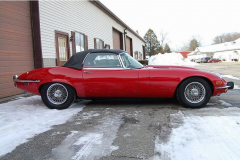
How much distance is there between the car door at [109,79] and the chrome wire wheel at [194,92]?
42.5 inches

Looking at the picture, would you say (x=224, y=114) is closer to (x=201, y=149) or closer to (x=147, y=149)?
(x=201, y=149)

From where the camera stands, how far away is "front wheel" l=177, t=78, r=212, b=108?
12.9 feet

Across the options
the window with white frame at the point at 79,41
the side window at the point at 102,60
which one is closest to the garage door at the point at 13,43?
the side window at the point at 102,60

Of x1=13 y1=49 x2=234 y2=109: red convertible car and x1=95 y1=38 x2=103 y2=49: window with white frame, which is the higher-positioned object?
x1=95 y1=38 x2=103 y2=49: window with white frame

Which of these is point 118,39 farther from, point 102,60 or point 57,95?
point 57,95

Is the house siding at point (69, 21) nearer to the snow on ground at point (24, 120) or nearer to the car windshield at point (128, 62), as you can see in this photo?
the snow on ground at point (24, 120)

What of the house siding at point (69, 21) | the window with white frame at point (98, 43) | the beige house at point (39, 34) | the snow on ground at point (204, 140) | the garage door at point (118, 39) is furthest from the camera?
the garage door at point (118, 39)

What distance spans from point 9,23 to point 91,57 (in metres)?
3.50

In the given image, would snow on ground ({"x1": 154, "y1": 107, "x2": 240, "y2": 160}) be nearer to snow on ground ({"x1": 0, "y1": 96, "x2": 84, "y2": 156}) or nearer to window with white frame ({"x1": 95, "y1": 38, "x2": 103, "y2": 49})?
snow on ground ({"x1": 0, "y1": 96, "x2": 84, "y2": 156})

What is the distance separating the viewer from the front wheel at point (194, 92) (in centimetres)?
392

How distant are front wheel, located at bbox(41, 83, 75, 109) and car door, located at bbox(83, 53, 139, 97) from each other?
1.27 feet

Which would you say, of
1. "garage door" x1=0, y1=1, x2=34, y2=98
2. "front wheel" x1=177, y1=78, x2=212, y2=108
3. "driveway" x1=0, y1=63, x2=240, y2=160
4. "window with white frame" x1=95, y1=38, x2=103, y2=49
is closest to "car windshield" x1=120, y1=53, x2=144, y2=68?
"driveway" x1=0, y1=63, x2=240, y2=160

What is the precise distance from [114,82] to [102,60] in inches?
23.8

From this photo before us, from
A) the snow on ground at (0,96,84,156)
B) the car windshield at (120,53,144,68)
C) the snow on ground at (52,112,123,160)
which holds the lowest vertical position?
the snow on ground at (52,112,123,160)
